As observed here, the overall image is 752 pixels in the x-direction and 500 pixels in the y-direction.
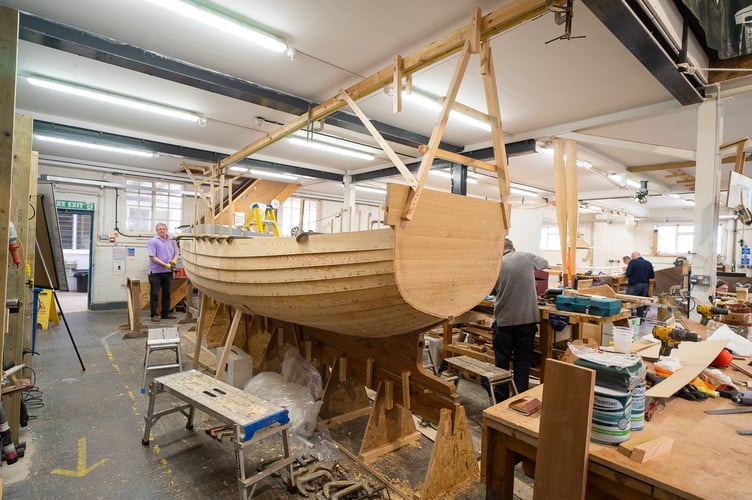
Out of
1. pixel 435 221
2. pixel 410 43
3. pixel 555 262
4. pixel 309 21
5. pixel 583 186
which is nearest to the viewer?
pixel 435 221

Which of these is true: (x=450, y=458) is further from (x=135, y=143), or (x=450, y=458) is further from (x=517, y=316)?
(x=135, y=143)

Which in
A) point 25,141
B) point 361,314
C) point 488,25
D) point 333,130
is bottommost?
point 361,314

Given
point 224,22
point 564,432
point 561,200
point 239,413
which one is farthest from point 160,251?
point 564,432

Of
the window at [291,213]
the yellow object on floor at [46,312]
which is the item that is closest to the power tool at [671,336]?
the yellow object on floor at [46,312]

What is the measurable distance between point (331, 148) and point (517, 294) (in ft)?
14.3

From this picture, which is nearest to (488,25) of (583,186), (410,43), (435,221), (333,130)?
(435,221)

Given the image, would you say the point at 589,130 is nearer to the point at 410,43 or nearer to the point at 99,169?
the point at 410,43

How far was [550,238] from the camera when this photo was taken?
54.5 feet

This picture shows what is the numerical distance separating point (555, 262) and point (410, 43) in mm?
14479

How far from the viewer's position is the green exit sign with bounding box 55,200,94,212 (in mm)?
7624

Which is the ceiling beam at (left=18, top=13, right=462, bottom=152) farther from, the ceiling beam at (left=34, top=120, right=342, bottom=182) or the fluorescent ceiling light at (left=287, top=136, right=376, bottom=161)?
the ceiling beam at (left=34, top=120, right=342, bottom=182)

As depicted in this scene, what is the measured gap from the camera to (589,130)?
521 centimetres

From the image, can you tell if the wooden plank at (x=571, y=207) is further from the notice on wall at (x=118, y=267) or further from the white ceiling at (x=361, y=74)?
the notice on wall at (x=118, y=267)

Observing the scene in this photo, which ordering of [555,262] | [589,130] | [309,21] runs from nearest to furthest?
[309,21], [589,130], [555,262]
